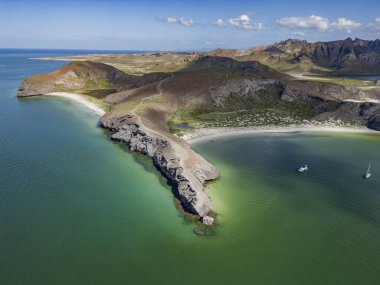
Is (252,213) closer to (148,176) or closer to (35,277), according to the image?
(148,176)

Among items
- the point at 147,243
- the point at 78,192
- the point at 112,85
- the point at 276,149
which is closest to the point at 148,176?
the point at 78,192

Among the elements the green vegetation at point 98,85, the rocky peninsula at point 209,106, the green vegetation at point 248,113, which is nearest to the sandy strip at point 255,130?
the rocky peninsula at point 209,106

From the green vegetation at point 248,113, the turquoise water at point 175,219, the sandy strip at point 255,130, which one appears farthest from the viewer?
the green vegetation at point 248,113

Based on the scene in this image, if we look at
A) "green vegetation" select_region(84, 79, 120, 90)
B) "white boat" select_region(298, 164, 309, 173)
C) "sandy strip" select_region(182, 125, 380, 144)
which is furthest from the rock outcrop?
"green vegetation" select_region(84, 79, 120, 90)

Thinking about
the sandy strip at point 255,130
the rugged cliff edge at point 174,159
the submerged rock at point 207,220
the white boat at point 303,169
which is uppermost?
the rugged cliff edge at point 174,159

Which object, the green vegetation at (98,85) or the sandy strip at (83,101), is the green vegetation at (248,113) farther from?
the green vegetation at (98,85)
